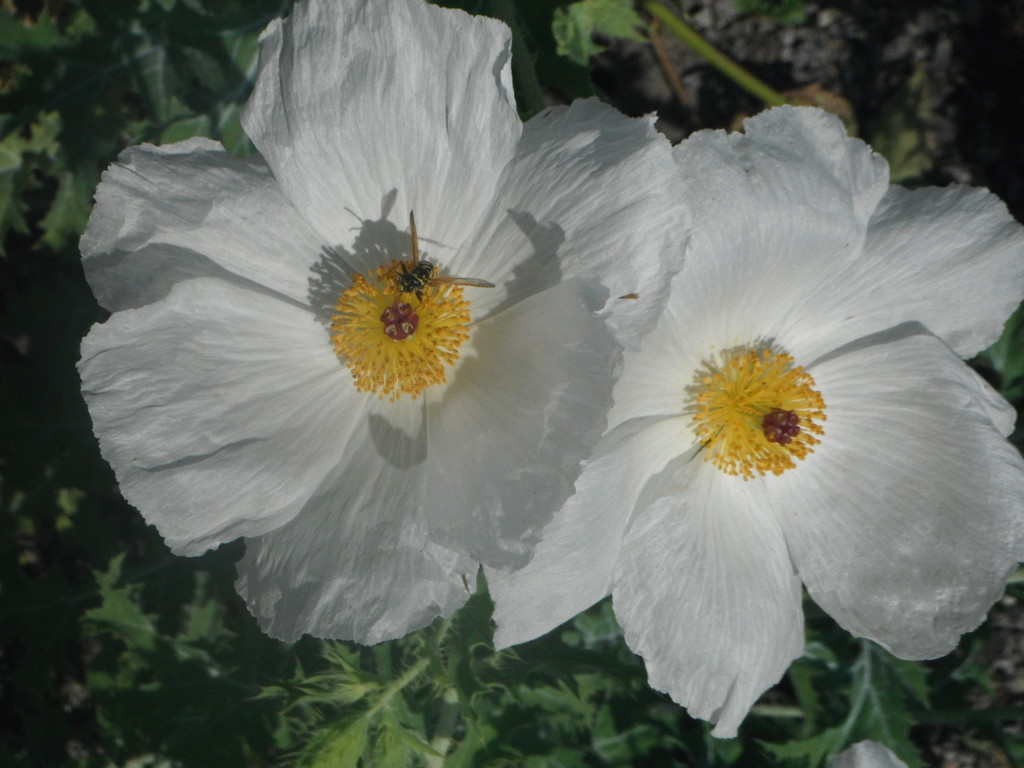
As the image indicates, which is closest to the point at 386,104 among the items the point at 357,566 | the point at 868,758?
the point at 357,566

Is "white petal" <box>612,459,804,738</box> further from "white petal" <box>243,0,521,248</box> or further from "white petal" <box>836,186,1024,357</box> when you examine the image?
"white petal" <box>243,0,521,248</box>

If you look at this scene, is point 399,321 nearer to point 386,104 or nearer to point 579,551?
point 386,104

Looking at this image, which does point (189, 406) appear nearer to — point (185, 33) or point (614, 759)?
point (185, 33)

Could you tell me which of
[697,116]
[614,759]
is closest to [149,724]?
[614,759]

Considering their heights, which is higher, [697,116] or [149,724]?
[697,116]

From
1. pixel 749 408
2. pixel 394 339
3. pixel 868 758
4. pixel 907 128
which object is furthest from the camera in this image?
pixel 907 128

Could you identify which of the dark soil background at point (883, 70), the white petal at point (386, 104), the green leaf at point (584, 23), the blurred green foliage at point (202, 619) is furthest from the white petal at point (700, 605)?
the dark soil background at point (883, 70)
